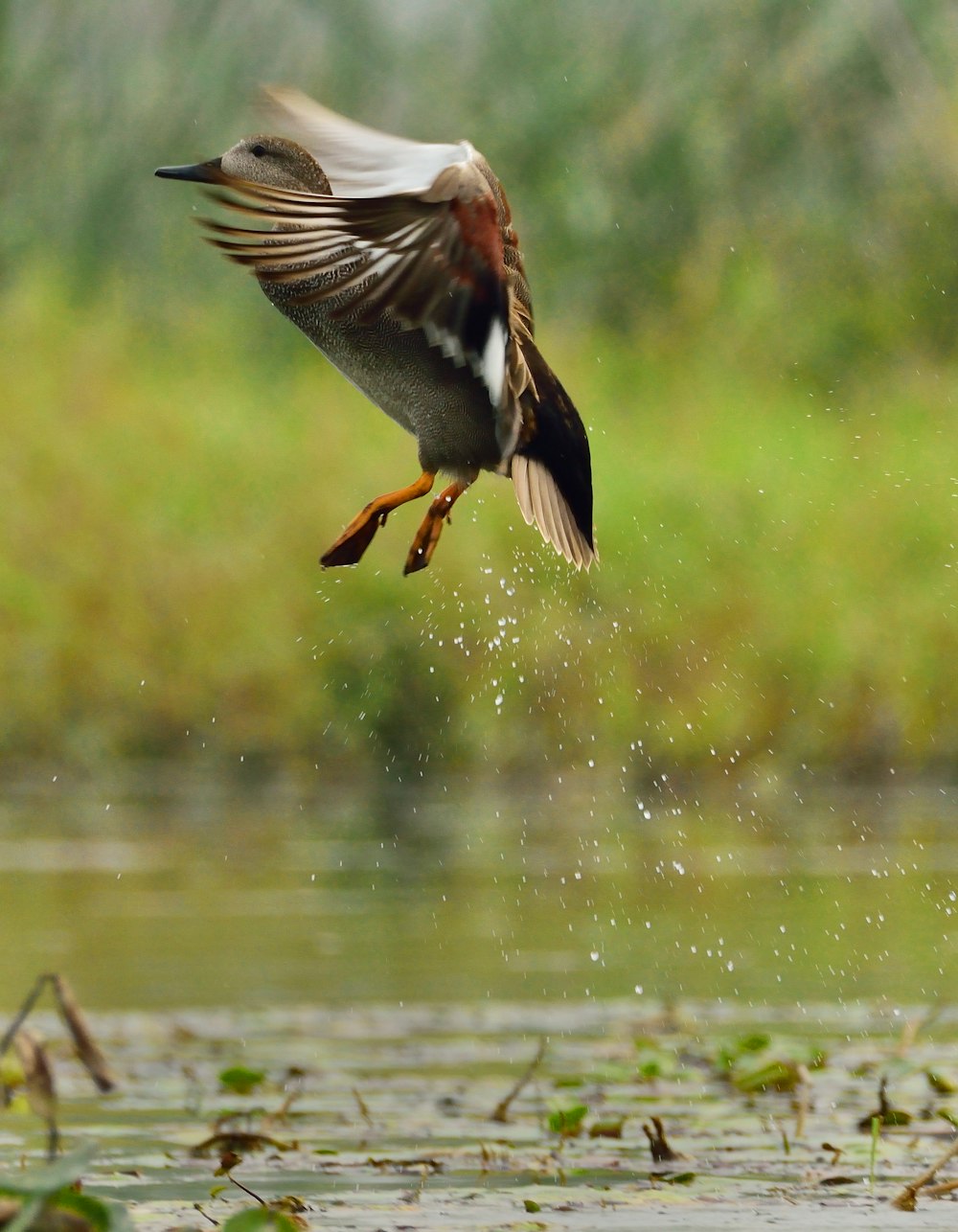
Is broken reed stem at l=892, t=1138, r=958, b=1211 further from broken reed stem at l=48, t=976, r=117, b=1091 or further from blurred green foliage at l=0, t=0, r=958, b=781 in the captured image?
blurred green foliage at l=0, t=0, r=958, b=781

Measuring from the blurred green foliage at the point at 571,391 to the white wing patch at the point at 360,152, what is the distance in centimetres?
814

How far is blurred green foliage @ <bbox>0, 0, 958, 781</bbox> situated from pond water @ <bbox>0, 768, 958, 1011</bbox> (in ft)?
1.92

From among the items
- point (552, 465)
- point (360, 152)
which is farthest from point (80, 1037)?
point (360, 152)

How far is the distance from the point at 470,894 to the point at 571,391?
6.72 m

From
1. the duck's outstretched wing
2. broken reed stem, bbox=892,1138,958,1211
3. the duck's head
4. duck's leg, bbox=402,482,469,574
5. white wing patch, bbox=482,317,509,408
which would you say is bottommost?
broken reed stem, bbox=892,1138,958,1211

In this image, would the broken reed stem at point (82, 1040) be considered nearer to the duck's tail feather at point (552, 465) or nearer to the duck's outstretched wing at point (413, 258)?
the duck's tail feather at point (552, 465)

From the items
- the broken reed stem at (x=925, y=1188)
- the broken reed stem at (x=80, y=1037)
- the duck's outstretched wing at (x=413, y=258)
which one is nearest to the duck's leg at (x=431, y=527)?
the duck's outstretched wing at (x=413, y=258)

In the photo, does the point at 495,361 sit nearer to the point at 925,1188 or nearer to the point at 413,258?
the point at 413,258

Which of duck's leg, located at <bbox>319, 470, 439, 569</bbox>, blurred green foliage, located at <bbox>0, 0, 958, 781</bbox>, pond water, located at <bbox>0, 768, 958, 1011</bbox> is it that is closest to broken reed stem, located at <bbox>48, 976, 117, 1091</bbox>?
duck's leg, located at <bbox>319, 470, 439, 569</bbox>

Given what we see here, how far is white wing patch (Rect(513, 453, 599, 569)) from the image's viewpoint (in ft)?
16.5

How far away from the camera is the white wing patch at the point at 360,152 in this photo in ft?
15.4

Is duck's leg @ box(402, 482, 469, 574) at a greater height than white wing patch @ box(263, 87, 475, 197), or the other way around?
white wing patch @ box(263, 87, 475, 197)

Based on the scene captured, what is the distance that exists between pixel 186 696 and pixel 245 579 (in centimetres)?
73

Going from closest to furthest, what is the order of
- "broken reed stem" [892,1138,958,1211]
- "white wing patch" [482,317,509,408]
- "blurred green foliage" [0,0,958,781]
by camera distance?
"broken reed stem" [892,1138,958,1211] → "white wing patch" [482,317,509,408] → "blurred green foliage" [0,0,958,781]
